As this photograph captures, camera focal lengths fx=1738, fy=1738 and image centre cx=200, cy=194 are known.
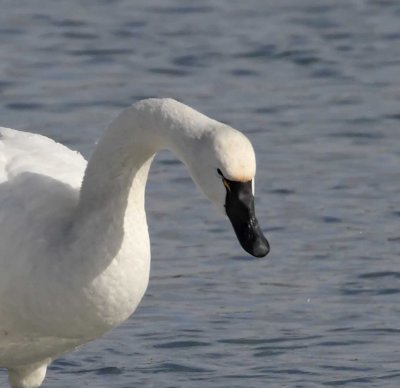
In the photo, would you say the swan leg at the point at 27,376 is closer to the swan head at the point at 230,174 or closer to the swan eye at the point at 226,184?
the swan head at the point at 230,174

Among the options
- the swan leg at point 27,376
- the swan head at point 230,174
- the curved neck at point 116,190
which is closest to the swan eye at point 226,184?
the swan head at point 230,174

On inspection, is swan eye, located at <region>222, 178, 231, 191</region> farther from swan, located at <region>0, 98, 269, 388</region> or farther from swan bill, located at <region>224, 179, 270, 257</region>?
swan, located at <region>0, 98, 269, 388</region>

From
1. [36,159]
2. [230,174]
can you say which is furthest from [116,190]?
[230,174]

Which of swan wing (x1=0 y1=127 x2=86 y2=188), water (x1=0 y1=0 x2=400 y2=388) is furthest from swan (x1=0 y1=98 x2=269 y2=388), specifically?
water (x1=0 y1=0 x2=400 y2=388)

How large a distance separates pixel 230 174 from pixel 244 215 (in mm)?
215

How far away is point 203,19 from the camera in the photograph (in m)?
13.2

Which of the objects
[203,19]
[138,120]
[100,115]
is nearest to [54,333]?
A: [138,120]

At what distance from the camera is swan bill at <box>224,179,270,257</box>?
5.66 m

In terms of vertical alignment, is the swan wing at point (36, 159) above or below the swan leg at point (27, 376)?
above

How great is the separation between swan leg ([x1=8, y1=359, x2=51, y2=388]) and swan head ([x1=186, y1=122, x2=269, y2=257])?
1701 millimetres

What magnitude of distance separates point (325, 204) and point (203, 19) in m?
3.77

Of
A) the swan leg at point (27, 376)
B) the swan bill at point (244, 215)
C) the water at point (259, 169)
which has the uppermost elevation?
the swan bill at point (244, 215)

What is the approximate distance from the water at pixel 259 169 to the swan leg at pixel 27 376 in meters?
0.46

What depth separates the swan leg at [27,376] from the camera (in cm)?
724
